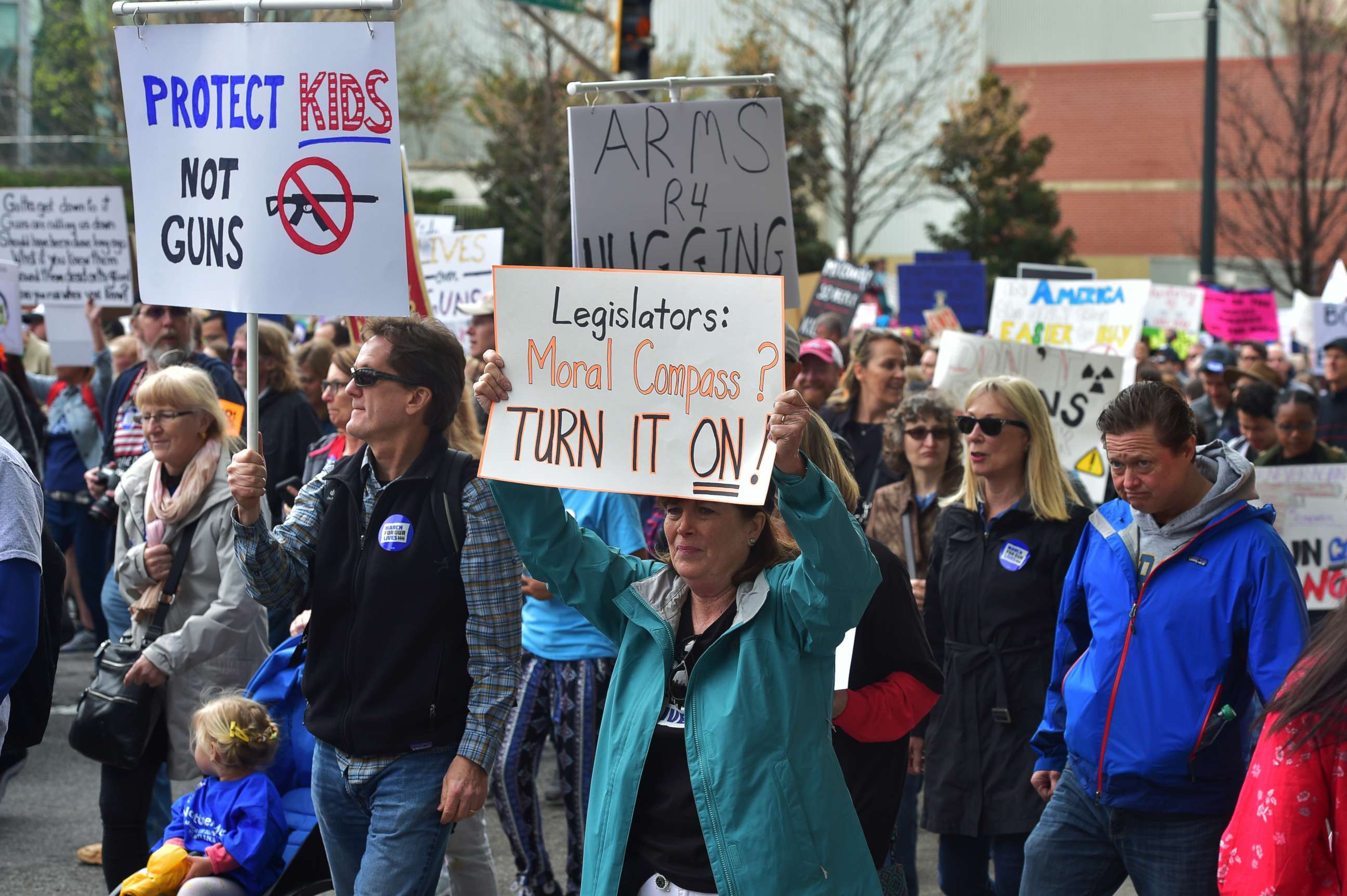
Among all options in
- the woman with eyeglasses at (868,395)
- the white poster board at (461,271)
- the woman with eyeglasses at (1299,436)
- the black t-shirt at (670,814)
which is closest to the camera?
the black t-shirt at (670,814)

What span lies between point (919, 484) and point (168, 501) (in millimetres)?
2812

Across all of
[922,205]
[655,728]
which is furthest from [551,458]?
[922,205]

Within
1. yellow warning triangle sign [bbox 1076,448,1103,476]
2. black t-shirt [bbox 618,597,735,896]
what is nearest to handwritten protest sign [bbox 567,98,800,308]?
black t-shirt [bbox 618,597,735,896]

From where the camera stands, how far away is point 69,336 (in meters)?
9.61

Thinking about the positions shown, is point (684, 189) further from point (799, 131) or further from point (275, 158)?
point (799, 131)

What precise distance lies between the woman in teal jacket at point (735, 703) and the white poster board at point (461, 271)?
25.0 ft

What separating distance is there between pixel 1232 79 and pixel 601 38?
57.9ft

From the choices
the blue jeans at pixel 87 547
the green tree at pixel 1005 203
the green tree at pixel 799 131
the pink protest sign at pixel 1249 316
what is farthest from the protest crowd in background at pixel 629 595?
the green tree at pixel 1005 203

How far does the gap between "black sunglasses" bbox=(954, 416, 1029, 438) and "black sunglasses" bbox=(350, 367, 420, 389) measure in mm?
2032

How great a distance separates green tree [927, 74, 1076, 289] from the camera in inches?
1296

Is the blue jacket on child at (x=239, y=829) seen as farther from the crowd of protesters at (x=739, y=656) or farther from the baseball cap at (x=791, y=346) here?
the baseball cap at (x=791, y=346)

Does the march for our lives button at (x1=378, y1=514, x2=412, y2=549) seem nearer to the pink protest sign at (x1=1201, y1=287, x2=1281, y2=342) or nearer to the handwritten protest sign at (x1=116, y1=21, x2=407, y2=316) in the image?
the handwritten protest sign at (x1=116, y1=21, x2=407, y2=316)

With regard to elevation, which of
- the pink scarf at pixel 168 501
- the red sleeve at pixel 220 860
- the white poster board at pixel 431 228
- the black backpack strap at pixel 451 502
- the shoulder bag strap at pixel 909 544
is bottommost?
the red sleeve at pixel 220 860

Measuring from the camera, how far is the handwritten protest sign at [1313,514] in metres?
6.18
